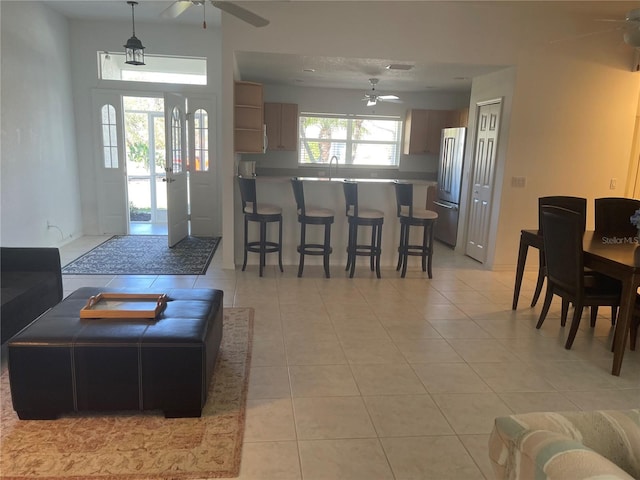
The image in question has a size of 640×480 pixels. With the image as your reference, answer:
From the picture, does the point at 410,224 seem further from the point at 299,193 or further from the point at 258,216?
the point at 258,216

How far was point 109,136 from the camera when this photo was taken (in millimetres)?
6574

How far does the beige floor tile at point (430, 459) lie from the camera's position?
1.95 meters

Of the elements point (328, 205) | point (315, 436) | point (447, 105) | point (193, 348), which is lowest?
point (315, 436)

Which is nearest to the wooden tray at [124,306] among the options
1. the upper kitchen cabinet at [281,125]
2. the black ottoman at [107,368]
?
the black ottoman at [107,368]

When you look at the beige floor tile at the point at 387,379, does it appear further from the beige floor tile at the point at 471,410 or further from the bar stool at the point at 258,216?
the bar stool at the point at 258,216

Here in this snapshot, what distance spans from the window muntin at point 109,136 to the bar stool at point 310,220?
3271mm

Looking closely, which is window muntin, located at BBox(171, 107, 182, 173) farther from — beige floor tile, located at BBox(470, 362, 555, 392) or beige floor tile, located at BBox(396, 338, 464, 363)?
beige floor tile, located at BBox(470, 362, 555, 392)

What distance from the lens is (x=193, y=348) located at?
85.3 inches

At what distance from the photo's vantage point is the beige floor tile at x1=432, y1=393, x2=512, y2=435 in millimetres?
2309

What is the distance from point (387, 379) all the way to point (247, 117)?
357cm

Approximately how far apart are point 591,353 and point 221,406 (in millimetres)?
2679

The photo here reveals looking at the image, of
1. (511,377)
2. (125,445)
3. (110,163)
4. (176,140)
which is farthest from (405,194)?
(110,163)

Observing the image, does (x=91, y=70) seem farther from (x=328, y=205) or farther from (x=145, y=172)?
(x=328, y=205)

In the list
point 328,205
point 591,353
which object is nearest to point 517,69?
point 328,205
